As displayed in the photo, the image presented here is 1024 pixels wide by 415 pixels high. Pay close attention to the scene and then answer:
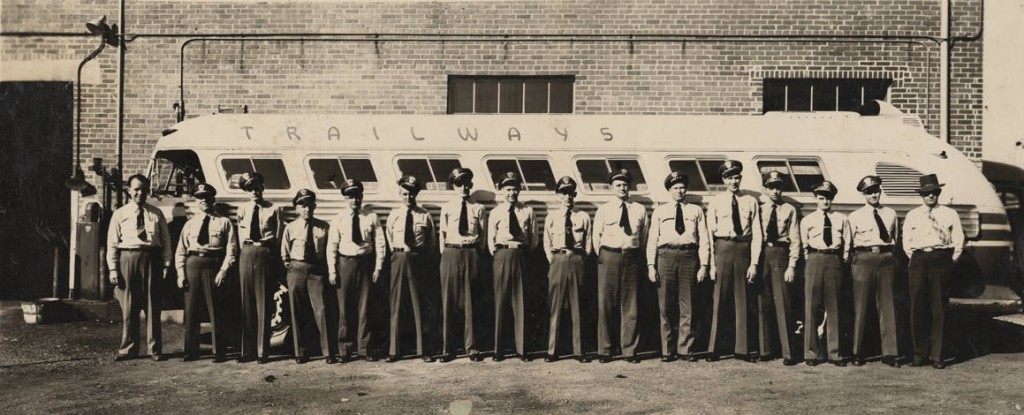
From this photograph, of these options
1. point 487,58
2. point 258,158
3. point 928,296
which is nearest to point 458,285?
point 258,158

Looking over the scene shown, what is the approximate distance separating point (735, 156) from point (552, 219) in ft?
7.12

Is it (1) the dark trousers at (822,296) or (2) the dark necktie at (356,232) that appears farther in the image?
(2) the dark necktie at (356,232)

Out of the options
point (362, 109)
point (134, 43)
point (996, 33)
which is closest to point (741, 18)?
point (996, 33)

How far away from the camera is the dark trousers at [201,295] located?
8570 millimetres

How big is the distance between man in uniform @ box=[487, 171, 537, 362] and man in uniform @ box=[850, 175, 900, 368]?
3187 millimetres

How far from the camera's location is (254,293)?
855cm

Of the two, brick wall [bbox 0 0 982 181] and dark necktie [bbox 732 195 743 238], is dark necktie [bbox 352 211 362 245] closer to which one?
dark necktie [bbox 732 195 743 238]

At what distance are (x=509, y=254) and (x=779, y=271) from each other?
262 cm

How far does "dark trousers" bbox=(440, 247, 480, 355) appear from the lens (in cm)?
858

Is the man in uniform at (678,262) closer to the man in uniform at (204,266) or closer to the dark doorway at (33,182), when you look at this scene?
the man in uniform at (204,266)

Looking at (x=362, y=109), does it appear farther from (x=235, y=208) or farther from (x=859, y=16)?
(x=859, y=16)

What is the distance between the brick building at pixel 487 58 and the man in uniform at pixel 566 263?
14.4 feet

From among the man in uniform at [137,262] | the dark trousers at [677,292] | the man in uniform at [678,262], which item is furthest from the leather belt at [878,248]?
the man in uniform at [137,262]

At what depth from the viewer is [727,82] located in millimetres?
12664
